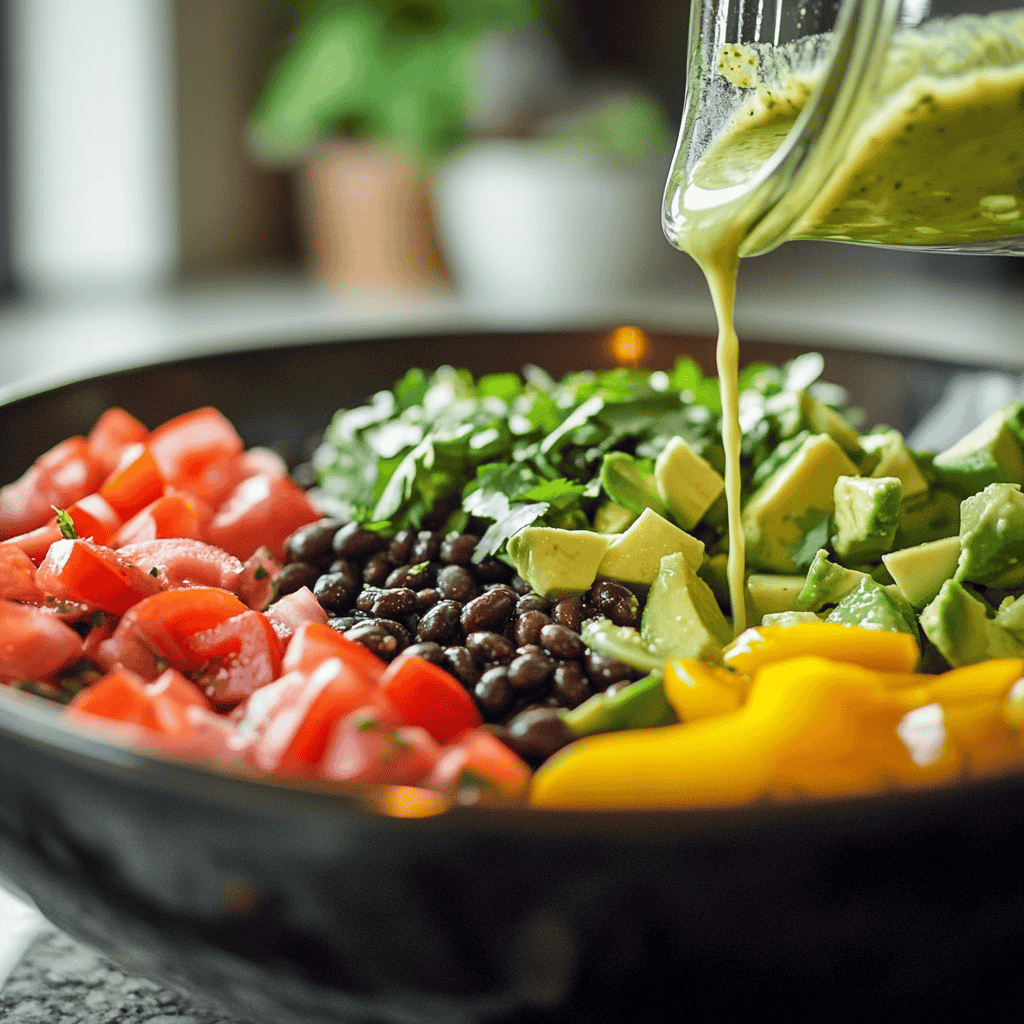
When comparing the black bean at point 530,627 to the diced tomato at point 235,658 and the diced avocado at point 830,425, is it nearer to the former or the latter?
the diced tomato at point 235,658

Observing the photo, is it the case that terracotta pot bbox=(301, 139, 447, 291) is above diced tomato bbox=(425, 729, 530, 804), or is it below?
above

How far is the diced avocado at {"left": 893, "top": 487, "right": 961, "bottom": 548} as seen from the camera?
4.69ft

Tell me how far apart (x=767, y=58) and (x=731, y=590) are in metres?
0.58

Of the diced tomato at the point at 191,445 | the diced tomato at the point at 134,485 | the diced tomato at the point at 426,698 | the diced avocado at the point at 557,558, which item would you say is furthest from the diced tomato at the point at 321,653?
the diced tomato at the point at 191,445

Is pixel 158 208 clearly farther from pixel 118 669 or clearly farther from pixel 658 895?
pixel 658 895

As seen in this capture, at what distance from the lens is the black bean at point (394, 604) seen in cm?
131

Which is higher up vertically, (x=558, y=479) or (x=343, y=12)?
(x=343, y=12)

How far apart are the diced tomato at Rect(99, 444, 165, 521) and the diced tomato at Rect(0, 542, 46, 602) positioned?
245mm

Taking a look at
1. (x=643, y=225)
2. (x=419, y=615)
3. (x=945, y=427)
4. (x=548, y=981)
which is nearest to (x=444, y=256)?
(x=643, y=225)

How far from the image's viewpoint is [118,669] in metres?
1.10

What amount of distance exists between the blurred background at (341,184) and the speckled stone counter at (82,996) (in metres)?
2.66

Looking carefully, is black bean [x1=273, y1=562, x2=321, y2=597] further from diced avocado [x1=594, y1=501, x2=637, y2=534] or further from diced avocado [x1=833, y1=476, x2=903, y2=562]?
diced avocado [x1=833, y1=476, x2=903, y2=562]

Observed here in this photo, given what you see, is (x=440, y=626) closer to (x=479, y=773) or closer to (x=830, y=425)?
(x=479, y=773)

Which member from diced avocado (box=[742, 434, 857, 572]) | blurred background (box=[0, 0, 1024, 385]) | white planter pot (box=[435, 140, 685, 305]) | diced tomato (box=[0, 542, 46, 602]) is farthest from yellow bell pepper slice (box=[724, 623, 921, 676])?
white planter pot (box=[435, 140, 685, 305])
